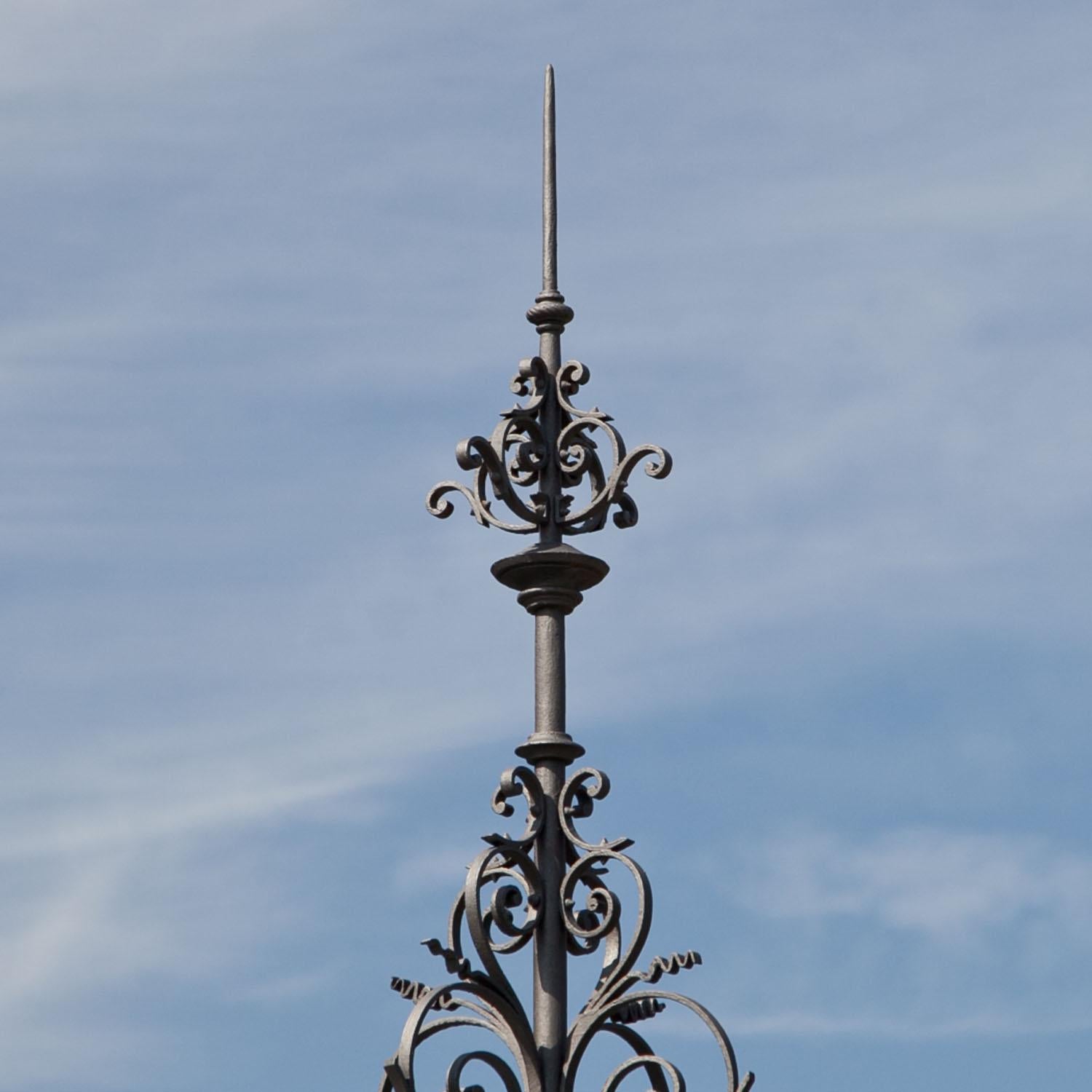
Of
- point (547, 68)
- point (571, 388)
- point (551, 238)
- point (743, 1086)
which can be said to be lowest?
point (743, 1086)

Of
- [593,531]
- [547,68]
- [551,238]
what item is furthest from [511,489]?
[547,68]

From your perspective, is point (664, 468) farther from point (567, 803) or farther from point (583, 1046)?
point (583, 1046)

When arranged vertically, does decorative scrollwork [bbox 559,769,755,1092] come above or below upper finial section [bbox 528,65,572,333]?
below

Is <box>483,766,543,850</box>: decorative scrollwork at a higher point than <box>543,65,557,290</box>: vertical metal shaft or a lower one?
lower

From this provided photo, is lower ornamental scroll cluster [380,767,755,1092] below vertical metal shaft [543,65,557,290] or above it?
below

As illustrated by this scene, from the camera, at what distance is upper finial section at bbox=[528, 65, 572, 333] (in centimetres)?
1088

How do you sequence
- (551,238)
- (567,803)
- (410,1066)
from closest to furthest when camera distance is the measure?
(410,1066)
(567,803)
(551,238)

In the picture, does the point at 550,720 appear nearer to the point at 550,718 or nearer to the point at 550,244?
the point at 550,718

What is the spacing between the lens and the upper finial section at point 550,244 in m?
10.9

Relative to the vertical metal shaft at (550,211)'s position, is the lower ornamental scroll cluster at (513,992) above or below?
below

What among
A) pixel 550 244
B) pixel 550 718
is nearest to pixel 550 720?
pixel 550 718

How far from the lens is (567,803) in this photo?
10211 mm

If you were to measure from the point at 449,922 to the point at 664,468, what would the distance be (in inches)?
Result: 75.9

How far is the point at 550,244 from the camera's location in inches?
438
